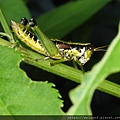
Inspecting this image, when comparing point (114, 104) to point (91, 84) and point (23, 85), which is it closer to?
point (23, 85)

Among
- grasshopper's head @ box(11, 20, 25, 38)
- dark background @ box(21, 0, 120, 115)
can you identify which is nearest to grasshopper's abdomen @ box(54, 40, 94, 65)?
dark background @ box(21, 0, 120, 115)

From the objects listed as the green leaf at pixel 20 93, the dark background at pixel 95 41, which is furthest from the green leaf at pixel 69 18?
the green leaf at pixel 20 93

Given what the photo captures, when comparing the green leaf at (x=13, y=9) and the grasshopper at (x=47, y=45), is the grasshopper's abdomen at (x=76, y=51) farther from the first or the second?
the green leaf at (x=13, y=9)

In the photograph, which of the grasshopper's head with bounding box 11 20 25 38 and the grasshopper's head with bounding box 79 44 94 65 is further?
the grasshopper's head with bounding box 79 44 94 65

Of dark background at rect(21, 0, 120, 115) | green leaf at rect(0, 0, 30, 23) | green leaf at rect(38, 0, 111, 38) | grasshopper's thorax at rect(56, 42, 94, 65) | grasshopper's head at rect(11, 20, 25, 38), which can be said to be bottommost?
dark background at rect(21, 0, 120, 115)

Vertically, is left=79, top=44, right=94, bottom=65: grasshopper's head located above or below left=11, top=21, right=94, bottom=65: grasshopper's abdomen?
below

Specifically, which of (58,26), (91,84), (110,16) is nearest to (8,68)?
(91,84)

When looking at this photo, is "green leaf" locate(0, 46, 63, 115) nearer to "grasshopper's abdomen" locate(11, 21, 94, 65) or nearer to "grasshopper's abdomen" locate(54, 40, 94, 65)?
"grasshopper's abdomen" locate(11, 21, 94, 65)

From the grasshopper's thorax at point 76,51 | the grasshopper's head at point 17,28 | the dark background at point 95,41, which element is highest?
the grasshopper's head at point 17,28
